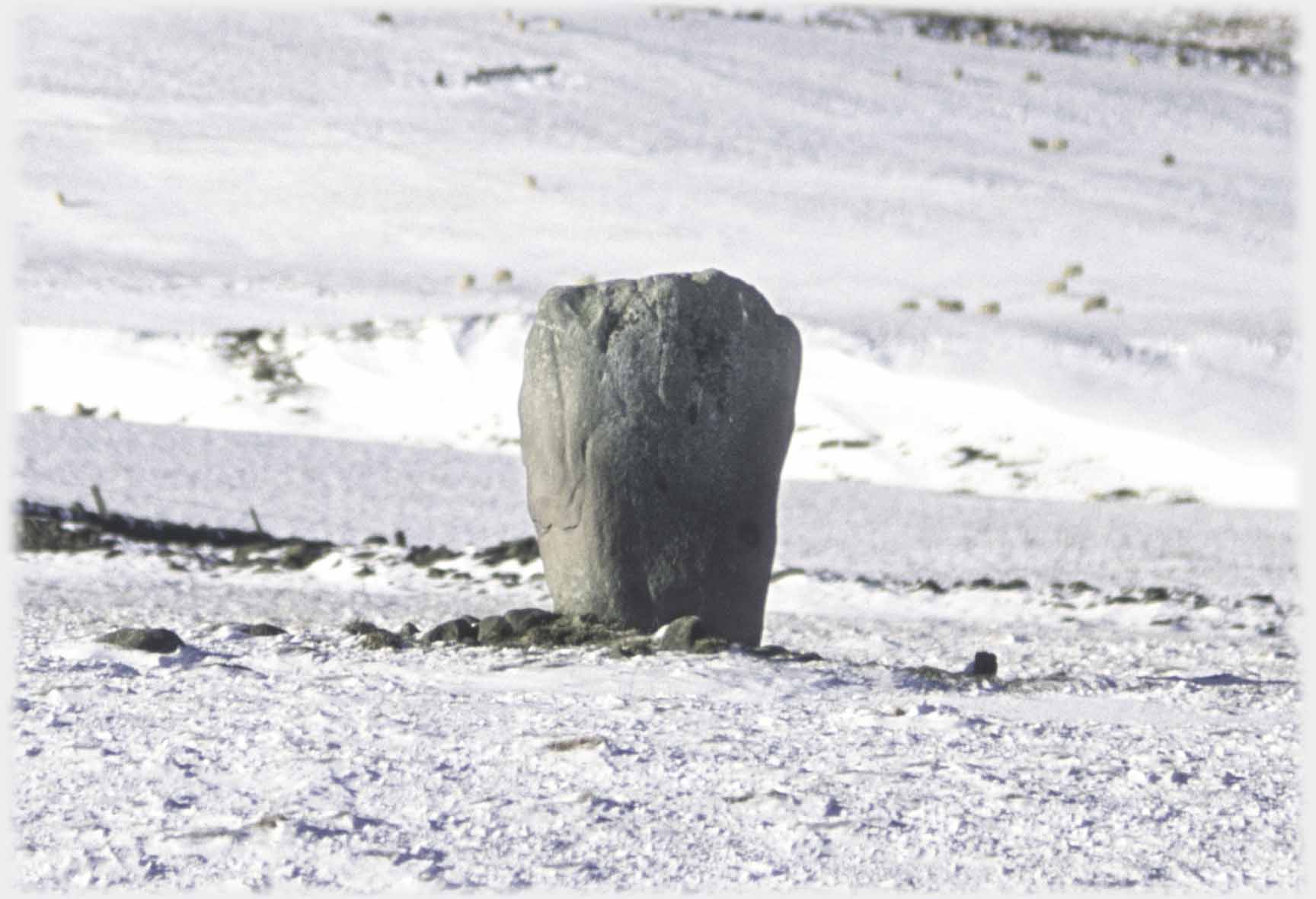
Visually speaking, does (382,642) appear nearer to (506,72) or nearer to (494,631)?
(494,631)

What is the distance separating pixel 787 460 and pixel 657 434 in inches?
346

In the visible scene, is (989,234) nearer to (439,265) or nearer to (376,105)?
(439,265)

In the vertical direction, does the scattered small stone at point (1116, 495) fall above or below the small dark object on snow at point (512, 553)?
below

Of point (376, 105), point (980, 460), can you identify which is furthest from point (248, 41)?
point (980, 460)

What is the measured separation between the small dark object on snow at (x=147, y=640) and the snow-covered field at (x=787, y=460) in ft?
0.35

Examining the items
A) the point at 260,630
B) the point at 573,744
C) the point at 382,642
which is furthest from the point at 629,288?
the point at 573,744

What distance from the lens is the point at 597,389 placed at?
362 inches

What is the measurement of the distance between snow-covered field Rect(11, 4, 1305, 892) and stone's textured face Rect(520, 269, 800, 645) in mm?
712

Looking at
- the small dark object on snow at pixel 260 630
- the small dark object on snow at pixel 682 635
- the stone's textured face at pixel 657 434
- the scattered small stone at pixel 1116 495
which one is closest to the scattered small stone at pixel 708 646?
the small dark object on snow at pixel 682 635

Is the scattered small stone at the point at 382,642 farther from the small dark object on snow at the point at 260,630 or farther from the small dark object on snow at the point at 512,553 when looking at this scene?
the small dark object on snow at the point at 512,553

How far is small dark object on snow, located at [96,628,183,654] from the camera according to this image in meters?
8.77

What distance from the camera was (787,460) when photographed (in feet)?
58.8

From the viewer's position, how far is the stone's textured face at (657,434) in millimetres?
9227

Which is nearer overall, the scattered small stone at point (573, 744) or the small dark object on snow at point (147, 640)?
the scattered small stone at point (573, 744)
